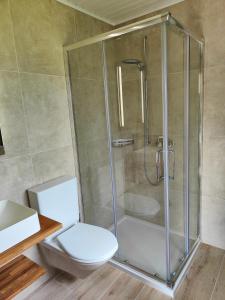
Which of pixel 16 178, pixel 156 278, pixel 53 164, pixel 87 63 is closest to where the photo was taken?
pixel 16 178

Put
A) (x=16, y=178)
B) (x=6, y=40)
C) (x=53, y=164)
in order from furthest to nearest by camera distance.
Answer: (x=53, y=164)
(x=16, y=178)
(x=6, y=40)

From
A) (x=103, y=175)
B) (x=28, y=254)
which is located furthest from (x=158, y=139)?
(x=28, y=254)

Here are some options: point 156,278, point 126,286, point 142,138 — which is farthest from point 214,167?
point 126,286

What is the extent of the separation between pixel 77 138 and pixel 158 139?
81cm

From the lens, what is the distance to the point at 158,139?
1.95 meters

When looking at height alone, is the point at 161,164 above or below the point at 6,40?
below

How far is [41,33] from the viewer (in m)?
1.80

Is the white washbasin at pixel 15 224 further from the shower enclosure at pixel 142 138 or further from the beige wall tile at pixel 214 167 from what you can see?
the beige wall tile at pixel 214 167

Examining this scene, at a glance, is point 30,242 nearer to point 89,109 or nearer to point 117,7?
point 89,109

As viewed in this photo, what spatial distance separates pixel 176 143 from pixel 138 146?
539mm

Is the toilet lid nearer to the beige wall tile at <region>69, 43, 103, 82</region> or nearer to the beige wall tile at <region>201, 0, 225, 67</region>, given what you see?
the beige wall tile at <region>69, 43, 103, 82</region>

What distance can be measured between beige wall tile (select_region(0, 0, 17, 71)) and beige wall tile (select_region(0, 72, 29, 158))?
72mm

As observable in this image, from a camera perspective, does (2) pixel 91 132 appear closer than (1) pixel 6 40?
No

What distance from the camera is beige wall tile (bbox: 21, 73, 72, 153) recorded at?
5.78ft
